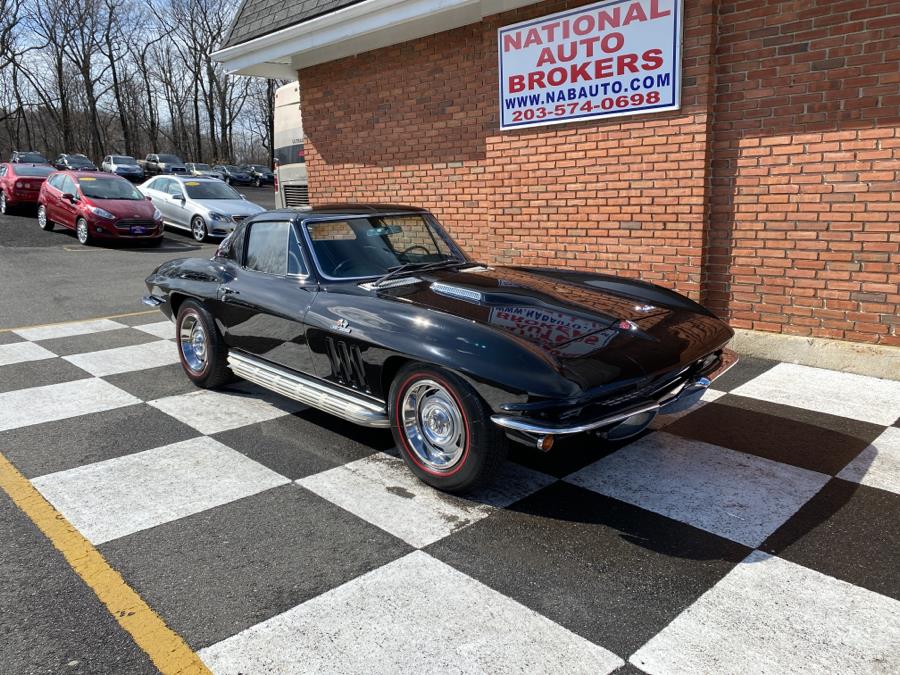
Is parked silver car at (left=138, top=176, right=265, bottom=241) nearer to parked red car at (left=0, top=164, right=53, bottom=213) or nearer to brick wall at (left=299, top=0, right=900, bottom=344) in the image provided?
parked red car at (left=0, top=164, right=53, bottom=213)

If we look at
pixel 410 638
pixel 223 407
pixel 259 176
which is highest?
pixel 259 176

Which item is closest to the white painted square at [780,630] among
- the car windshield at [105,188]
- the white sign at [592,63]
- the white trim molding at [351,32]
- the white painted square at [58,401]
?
the white painted square at [58,401]

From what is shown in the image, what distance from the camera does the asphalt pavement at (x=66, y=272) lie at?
859 cm

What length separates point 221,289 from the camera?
16.1 ft

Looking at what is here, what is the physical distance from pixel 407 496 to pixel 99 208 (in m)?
13.2

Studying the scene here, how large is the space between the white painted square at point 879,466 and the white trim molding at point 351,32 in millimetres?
5021

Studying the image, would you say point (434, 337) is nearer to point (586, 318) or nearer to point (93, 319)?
point (586, 318)

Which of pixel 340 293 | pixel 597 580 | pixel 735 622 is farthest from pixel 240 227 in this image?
pixel 735 622

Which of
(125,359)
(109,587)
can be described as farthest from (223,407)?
(109,587)

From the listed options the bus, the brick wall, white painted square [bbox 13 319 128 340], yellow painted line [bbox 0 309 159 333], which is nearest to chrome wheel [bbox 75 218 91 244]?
the bus

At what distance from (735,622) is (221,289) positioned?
12.5 ft

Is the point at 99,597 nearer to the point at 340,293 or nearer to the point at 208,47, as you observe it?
the point at 340,293

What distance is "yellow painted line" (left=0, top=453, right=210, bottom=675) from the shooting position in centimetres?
232

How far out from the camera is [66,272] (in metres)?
11.5
